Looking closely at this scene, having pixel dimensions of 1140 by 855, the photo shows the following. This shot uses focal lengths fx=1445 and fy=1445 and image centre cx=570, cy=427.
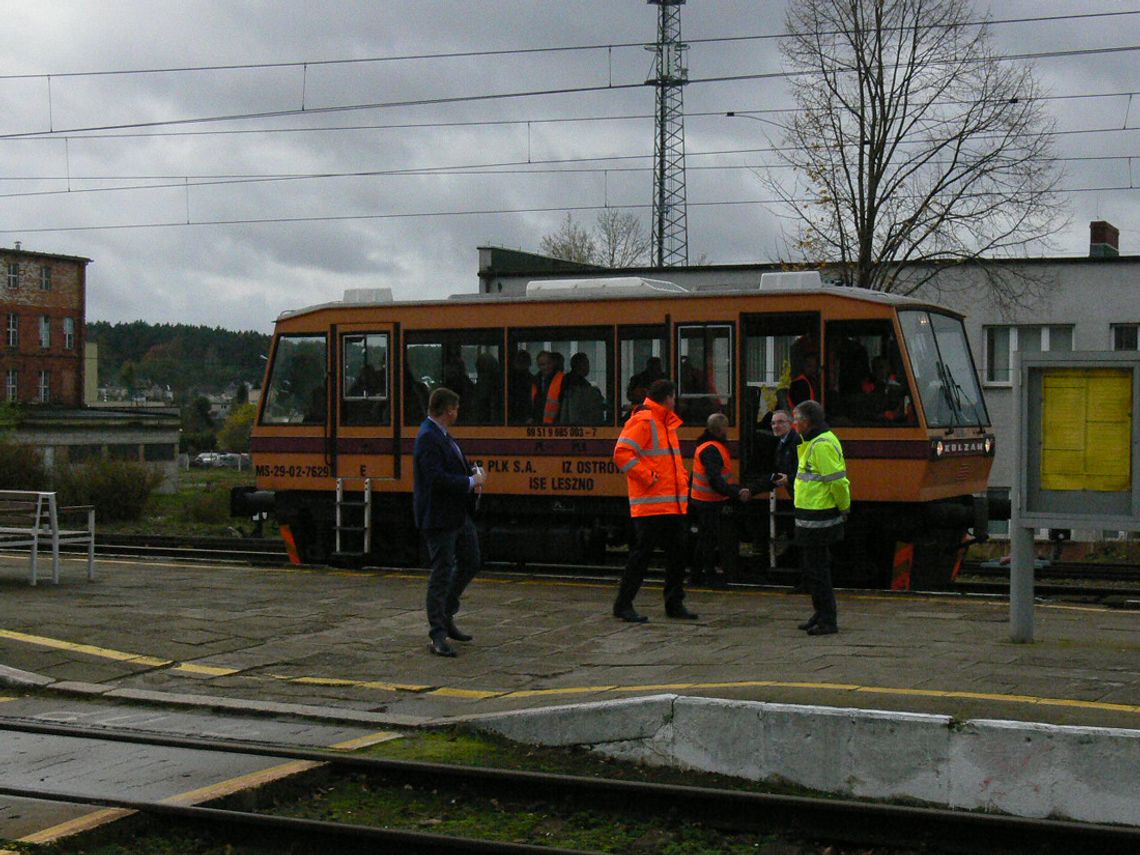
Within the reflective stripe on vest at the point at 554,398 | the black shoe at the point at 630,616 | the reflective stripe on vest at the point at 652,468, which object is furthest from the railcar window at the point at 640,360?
the black shoe at the point at 630,616

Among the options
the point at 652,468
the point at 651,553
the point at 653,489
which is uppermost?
the point at 652,468

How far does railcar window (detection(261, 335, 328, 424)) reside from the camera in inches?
654

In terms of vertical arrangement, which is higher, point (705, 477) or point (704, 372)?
point (704, 372)

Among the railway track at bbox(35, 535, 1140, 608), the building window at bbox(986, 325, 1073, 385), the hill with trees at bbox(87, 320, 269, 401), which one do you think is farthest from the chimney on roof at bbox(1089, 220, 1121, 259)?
the hill with trees at bbox(87, 320, 269, 401)

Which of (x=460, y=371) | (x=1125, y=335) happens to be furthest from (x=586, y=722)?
(x=1125, y=335)

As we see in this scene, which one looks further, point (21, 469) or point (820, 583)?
point (21, 469)

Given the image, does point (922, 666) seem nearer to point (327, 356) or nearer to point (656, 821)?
point (656, 821)

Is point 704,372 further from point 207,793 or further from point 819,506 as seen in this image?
point 207,793

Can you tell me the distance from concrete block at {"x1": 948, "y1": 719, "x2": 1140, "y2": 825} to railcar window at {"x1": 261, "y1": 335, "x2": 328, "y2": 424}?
1113 cm

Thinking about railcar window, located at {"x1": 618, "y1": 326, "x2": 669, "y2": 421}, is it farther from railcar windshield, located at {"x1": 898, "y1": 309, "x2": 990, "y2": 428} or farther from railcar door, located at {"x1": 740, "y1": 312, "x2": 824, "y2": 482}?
railcar windshield, located at {"x1": 898, "y1": 309, "x2": 990, "y2": 428}

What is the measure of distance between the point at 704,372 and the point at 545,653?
16.7 feet

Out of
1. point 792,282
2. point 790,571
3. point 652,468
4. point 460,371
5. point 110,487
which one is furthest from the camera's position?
point 110,487

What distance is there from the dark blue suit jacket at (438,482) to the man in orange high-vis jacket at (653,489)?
4.66 feet

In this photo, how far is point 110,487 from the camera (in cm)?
2959
